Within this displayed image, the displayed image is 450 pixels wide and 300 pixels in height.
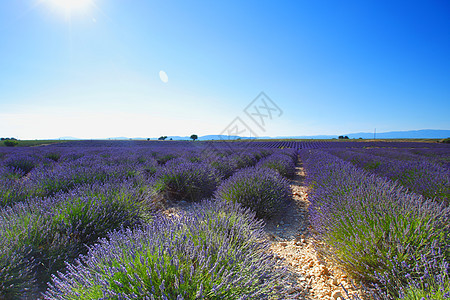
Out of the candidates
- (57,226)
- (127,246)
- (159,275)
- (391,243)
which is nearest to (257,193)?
(391,243)

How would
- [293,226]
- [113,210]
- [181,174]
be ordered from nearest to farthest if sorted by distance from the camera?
[113,210] → [293,226] → [181,174]

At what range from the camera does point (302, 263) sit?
2111mm

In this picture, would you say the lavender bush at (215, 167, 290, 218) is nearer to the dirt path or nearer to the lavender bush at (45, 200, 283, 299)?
the dirt path

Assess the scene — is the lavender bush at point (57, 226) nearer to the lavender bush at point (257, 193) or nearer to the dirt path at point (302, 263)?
the lavender bush at point (257, 193)

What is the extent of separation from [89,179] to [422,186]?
6.07 metres

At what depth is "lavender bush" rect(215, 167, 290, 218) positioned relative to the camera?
10.3 ft

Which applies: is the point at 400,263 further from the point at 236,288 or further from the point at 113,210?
the point at 113,210

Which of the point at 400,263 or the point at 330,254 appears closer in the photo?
the point at 400,263

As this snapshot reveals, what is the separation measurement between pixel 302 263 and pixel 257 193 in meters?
1.25

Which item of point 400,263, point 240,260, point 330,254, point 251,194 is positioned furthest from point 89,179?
point 400,263

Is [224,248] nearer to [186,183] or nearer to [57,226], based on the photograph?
[57,226]

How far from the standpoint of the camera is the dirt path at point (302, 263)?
5.53 ft

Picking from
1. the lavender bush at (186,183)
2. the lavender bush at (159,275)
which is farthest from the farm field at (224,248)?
the lavender bush at (186,183)

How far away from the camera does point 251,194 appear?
126 inches
